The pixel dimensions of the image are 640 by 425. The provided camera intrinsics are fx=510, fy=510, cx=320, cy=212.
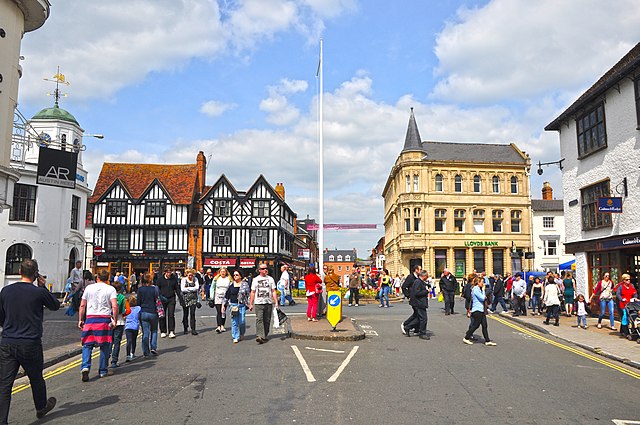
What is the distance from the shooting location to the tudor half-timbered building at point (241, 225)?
46.3m

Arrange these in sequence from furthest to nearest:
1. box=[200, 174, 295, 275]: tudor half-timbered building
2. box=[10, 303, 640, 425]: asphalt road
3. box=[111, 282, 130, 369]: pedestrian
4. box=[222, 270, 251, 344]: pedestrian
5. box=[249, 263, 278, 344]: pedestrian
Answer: box=[200, 174, 295, 275]: tudor half-timbered building < box=[222, 270, 251, 344]: pedestrian < box=[249, 263, 278, 344]: pedestrian < box=[111, 282, 130, 369]: pedestrian < box=[10, 303, 640, 425]: asphalt road

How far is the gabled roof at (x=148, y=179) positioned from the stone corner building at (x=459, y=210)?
20812 millimetres

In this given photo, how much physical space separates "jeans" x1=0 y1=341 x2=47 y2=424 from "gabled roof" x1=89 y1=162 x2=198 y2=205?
1639 inches

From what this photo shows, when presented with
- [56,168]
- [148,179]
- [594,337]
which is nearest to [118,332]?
[56,168]

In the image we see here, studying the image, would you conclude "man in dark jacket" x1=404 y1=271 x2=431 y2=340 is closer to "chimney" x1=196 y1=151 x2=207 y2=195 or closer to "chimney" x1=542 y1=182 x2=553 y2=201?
"chimney" x1=196 y1=151 x2=207 y2=195

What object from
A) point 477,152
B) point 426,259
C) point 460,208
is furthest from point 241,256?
point 477,152

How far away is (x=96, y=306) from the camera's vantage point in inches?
321

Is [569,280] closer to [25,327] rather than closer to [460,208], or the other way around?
[25,327]

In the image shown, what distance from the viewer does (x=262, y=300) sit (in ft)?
38.4

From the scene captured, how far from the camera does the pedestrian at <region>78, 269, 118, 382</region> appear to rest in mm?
8055

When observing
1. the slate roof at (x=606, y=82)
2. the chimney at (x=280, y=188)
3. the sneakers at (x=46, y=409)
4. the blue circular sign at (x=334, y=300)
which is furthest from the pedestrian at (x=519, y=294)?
the chimney at (x=280, y=188)

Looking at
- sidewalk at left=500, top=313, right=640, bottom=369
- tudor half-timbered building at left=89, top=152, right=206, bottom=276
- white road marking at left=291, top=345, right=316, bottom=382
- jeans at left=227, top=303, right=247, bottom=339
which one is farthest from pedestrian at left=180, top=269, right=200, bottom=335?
tudor half-timbered building at left=89, top=152, right=206, bottom=276

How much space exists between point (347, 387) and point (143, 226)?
42344mm

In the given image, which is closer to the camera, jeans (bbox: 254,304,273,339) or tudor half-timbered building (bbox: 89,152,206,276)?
jeans (bbox: 254,304,273,339)
